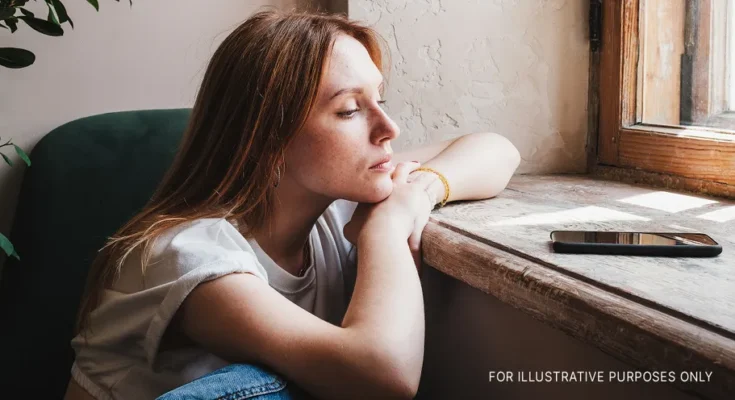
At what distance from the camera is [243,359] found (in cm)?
87

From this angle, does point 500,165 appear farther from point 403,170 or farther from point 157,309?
point 157,309

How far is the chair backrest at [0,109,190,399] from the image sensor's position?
131 cm

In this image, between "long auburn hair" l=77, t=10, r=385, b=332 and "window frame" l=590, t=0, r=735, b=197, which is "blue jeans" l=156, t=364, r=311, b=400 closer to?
"long auburn hair" l=77, t=10, r=385, b=332

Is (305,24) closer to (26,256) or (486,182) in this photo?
(486,182)

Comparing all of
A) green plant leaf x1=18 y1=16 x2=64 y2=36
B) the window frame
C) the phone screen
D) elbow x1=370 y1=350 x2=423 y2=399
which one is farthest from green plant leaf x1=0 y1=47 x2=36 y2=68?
the window frame

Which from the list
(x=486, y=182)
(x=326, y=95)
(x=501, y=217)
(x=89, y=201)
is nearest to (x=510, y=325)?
(x=501, y=217)

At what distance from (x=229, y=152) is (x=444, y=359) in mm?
576

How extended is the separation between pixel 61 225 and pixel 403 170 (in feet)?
2.31

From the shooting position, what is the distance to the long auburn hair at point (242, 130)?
1061mm

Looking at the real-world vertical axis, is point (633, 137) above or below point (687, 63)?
below

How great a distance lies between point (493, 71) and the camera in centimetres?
163

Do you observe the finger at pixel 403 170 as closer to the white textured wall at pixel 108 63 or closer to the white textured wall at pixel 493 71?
the white textured wall at pixel 493 71

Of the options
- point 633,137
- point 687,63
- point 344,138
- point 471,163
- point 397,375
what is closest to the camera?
point 397,375

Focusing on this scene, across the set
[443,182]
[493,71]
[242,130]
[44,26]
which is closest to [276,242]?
[242,130]
